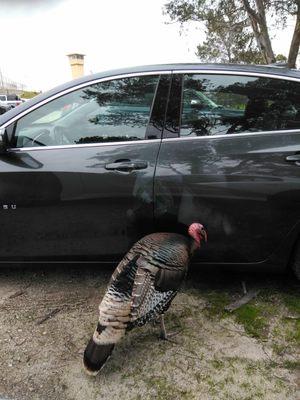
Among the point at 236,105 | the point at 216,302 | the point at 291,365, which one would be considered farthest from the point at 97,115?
the point at 291,365

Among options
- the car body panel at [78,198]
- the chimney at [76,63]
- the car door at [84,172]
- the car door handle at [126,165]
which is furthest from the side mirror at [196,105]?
the chimney at [76,63]

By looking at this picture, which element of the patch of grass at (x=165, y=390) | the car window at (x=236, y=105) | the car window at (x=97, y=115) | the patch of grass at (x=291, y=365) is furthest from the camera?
the car window at (x=97, y=115)

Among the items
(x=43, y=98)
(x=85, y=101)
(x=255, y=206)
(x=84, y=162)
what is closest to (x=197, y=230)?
(x=255, y=206)

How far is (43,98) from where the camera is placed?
300 centimetres

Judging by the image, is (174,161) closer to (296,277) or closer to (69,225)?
(69,225)

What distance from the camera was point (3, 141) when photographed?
9.58 ft

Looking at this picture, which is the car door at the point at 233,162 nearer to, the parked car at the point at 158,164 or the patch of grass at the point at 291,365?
the parked car at the point at 158,164

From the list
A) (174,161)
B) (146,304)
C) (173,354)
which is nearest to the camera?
(146,304)

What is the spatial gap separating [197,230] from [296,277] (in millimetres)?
980

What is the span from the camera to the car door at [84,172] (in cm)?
289

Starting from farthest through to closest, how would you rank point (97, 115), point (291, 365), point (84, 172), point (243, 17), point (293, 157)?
point (243, 17) → point (97, 115) → point (84, 172) → point (293, 157) → point (291, 365)

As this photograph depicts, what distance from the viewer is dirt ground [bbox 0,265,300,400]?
2322mm

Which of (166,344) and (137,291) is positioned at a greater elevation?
(137,291)

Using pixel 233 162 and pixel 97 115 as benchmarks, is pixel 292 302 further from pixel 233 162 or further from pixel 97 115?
pixel 97 115
